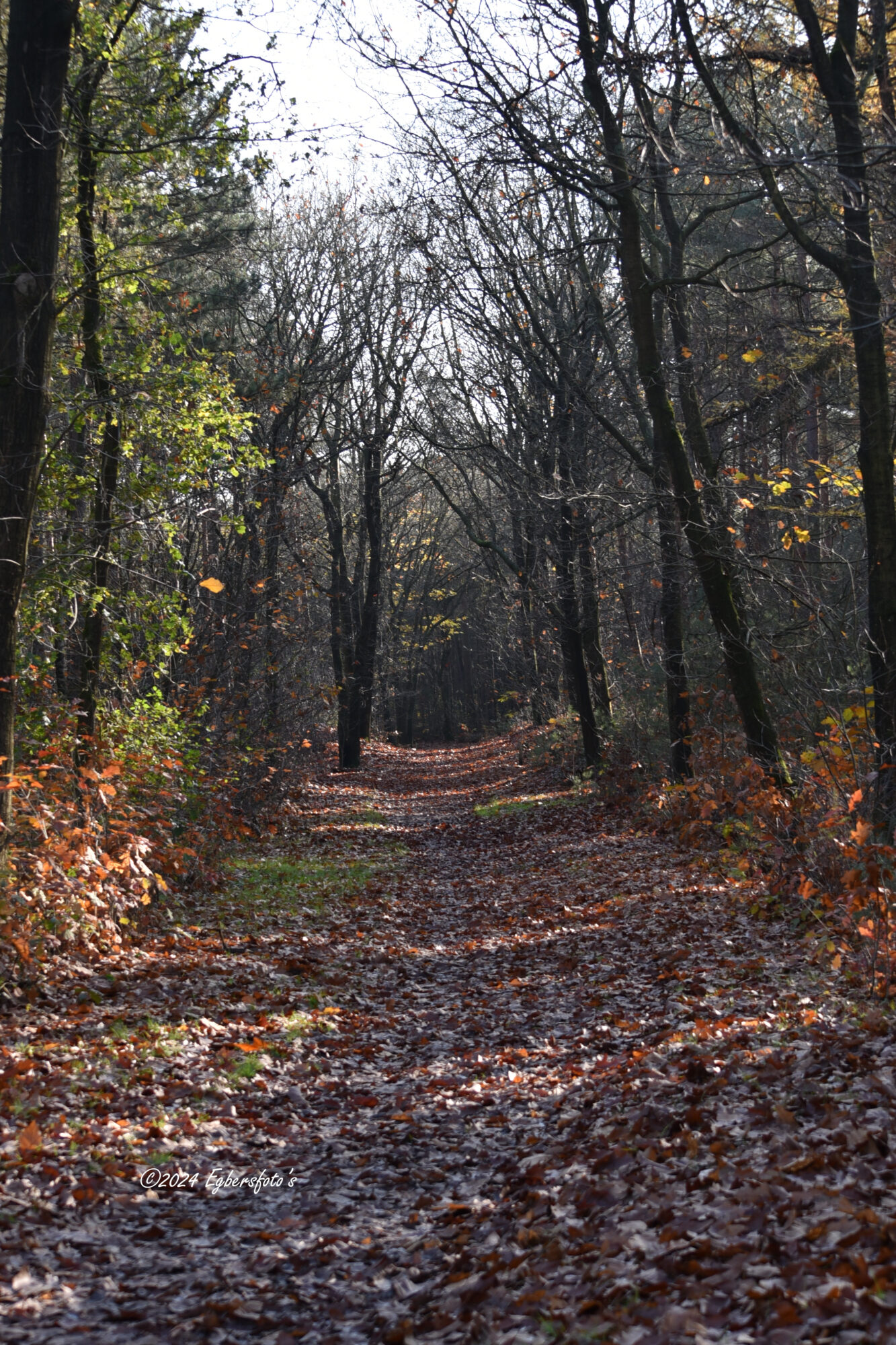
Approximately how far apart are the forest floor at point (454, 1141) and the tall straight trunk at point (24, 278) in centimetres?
264

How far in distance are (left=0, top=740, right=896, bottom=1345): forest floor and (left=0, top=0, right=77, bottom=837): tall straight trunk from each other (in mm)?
2638

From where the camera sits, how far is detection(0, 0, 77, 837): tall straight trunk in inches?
283

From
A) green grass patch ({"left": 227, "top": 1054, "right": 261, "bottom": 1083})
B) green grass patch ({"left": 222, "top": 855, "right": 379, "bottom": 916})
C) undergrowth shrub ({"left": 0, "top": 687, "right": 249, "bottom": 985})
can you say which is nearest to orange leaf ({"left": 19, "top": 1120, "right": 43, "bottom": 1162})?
green grass patch ({"left": 227, "top": 1054, "right": 261, "bottom": 1083})

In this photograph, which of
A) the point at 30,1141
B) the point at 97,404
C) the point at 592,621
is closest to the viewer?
the point at 30,1141

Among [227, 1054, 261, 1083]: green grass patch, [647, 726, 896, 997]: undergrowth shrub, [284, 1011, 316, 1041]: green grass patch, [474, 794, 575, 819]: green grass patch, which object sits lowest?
[284, 1011, 316, 1041]: green grass patch

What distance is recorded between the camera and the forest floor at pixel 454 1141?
353cm

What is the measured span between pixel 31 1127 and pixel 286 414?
1575 centimetres

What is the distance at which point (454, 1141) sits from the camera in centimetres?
530

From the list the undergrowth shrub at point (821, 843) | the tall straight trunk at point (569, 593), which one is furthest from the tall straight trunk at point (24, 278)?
the tall straight trunk at point (569, 593)

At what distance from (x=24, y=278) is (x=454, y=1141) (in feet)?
22.3

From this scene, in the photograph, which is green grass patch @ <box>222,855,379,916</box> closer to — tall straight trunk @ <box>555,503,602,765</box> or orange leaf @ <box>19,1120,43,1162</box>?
orange leaf @ <box>19,1120,43,1162</box>

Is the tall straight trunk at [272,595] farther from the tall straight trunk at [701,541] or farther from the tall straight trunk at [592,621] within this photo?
the tall straight trunk at [701,541]

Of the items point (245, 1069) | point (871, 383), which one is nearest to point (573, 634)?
point (871, 383)

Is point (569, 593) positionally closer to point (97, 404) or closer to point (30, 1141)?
point (97, 404)
